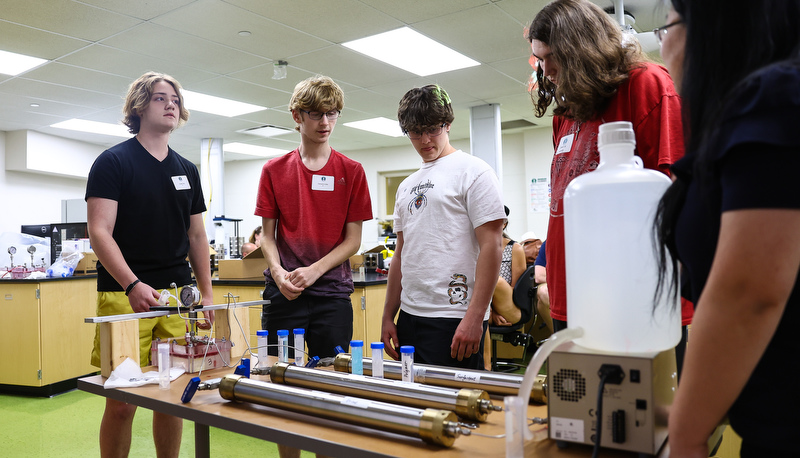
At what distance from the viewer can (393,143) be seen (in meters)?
8.51

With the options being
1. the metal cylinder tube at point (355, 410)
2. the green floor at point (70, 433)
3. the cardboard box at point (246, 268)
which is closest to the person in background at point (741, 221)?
the metal cylinder tube at point (355, 410)

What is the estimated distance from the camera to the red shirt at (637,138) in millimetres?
997

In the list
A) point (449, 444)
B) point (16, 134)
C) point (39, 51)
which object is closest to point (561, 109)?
point (449, 444)

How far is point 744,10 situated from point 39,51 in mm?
5162

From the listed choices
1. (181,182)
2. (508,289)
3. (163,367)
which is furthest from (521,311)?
(163,367)

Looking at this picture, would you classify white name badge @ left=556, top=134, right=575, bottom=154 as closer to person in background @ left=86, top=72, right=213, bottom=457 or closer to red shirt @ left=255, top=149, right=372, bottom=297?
red shirt @ left=255, top=149, right=372, bottom=297

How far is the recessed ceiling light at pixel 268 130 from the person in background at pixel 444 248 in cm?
578

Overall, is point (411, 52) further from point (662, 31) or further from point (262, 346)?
point (662, 31)

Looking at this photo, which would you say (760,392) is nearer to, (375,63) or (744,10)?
(744,10)

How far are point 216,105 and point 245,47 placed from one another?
1.89 metres

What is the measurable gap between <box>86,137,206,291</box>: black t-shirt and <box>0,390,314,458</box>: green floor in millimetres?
1136

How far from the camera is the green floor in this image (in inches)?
99.3

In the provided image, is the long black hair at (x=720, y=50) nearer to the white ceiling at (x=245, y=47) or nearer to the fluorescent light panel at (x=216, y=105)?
the white ceiling at (x=245, y=47)

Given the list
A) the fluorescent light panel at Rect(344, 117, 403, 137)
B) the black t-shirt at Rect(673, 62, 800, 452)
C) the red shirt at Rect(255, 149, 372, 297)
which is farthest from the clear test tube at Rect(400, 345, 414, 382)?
the fluorescent light panel at Rect(344, 117, 403, 137)
